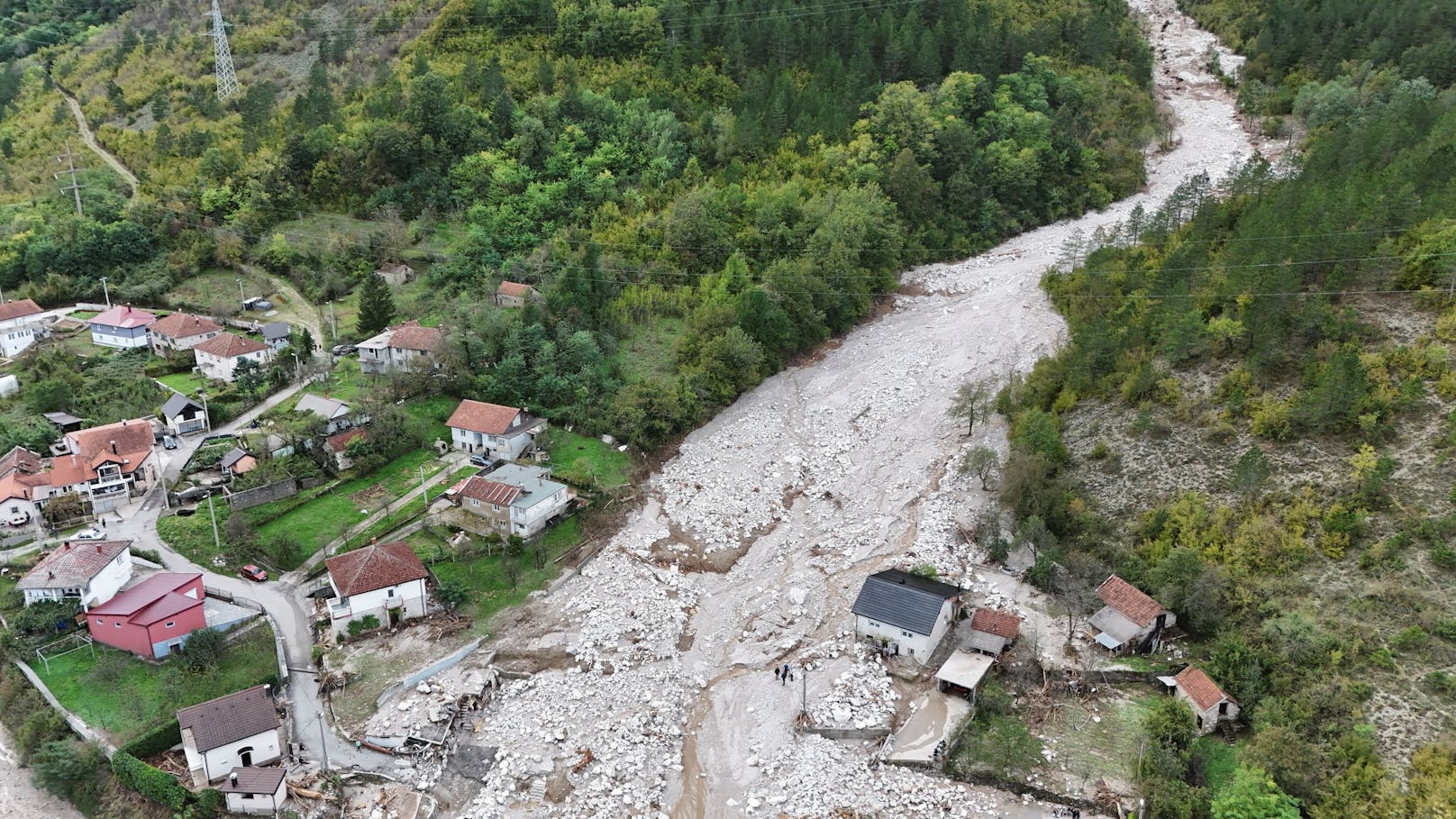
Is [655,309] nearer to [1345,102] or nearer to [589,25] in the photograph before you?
[589,25]

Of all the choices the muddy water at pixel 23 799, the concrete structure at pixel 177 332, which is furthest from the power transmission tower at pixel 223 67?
the muddy water at pixel 23 799

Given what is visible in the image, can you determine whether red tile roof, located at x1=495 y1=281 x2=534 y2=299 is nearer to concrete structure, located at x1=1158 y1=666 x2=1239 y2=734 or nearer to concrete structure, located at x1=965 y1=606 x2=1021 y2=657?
concrete structure, located at x1=965 y1=606 x2=1021 y2=657

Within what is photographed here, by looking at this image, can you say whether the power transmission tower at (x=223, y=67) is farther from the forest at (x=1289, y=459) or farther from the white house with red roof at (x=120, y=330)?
the forest at (x=1289, y=459)

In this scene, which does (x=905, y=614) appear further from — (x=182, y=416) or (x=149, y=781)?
(x=182, y=416)

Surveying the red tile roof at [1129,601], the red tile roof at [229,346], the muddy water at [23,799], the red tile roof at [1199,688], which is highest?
the red tile roof at [229,346]

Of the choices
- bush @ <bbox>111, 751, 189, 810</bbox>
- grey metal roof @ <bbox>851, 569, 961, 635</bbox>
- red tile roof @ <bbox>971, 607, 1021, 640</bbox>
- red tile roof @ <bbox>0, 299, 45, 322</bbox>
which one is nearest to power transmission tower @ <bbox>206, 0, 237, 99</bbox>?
red tile roof @ <bbox>0, 299, 45, 322</bbox>
